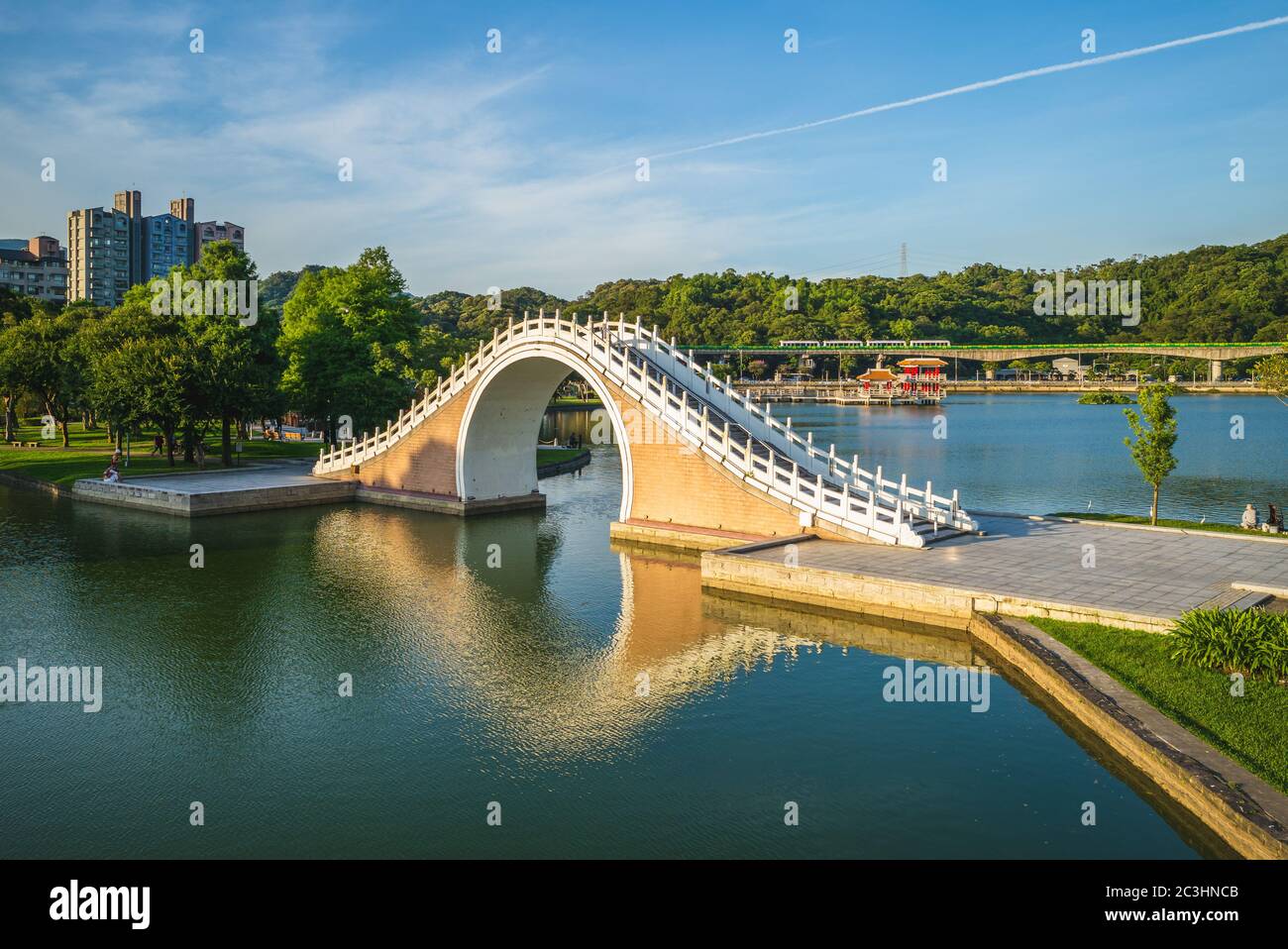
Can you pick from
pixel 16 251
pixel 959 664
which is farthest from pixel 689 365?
pixel 16 251

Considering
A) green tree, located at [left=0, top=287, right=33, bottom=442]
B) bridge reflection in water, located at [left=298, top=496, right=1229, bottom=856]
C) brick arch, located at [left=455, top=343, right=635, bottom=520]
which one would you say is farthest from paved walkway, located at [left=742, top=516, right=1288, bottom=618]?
green tree, located at [left=0, top=287, right=33, bottom=442]

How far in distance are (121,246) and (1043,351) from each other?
149 m

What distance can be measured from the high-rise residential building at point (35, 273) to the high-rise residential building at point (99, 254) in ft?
51.1

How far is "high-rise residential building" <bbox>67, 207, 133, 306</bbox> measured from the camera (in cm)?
15988

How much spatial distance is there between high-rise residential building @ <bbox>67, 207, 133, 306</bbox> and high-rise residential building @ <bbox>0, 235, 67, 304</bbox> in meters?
15.6

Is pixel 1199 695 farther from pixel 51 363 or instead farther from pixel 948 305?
pixel 948 305

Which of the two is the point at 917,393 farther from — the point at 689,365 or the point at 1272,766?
the point at 1272,766

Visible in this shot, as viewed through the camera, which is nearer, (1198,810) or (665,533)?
(1198,810)

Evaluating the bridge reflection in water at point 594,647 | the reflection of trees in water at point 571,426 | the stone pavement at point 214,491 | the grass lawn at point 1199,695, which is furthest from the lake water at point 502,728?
the reflection of trees in water at point 571,426

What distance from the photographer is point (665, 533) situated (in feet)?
97.1

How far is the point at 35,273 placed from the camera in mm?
140875

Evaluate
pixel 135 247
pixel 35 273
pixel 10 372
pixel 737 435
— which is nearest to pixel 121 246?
pixel 135 247

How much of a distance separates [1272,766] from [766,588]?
487 inches

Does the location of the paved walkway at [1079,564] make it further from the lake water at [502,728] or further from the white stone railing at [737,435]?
the lake water at [502,728]
